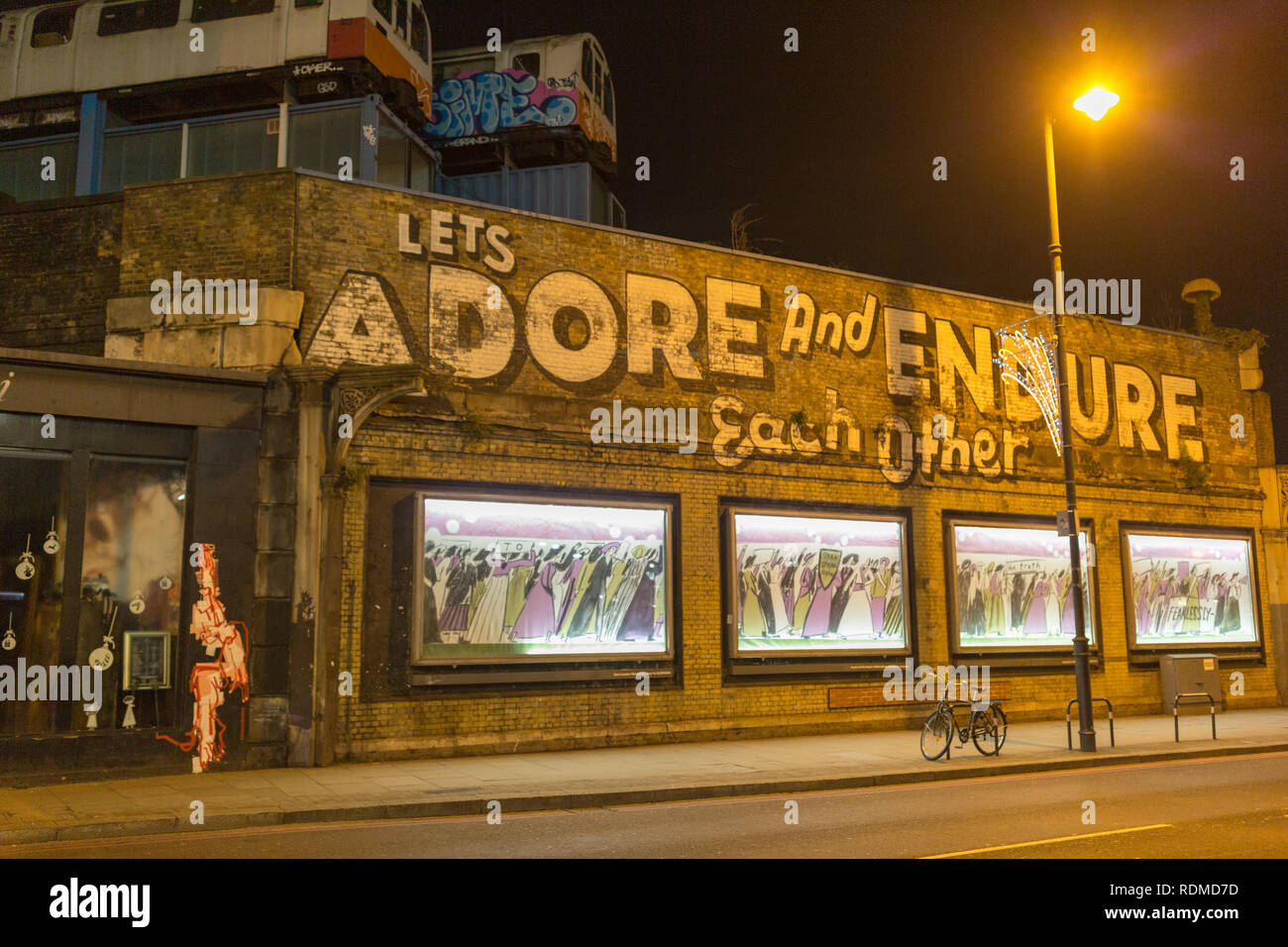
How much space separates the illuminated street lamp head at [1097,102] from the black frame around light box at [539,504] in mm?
9001

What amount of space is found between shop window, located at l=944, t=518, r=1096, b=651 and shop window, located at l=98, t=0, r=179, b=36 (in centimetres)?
2061

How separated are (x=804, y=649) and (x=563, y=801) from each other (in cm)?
750

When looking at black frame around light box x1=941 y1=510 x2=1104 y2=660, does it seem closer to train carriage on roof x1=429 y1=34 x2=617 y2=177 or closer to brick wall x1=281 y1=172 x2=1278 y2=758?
brick wall x1=281 y1=172 x2=1278 y2=758

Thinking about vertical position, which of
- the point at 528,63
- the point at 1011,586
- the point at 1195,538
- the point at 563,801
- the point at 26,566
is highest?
the point at 528,63

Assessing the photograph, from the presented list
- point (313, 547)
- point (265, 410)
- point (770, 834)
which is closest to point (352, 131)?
point (265, 410)

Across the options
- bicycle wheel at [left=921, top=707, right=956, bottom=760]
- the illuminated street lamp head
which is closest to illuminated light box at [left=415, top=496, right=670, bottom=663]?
bicycle wheel at [left=921, top=707, right=956, bottom=760]

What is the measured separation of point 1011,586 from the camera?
20641mm

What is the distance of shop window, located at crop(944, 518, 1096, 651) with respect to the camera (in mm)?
19969

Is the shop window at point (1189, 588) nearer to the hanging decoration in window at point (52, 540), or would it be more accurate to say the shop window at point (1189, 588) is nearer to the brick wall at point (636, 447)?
the brick wall at point (636, 447)

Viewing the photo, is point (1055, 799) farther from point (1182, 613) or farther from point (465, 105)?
point (465, 105)

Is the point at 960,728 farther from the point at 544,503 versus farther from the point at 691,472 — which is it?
the point at 544,503

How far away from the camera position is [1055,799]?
1148 centimetres

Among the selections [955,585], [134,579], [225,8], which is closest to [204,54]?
[225,8]

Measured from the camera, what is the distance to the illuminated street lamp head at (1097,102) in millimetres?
15398
